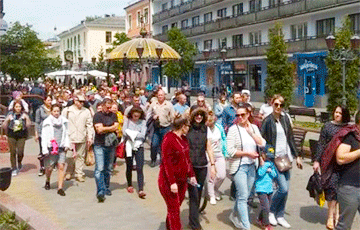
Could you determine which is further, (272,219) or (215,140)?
(215,140)

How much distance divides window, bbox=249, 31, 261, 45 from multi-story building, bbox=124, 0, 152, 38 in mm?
23146

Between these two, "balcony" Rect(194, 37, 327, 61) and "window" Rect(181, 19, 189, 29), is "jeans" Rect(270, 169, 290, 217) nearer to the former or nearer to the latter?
"balcony" Rect(194, 37, 327, 61)

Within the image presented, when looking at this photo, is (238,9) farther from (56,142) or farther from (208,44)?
(56,142)

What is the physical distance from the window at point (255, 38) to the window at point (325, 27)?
7.82 metres

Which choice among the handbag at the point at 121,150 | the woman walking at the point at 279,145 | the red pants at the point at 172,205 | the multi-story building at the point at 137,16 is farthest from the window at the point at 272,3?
the red pants at the point at 172,205

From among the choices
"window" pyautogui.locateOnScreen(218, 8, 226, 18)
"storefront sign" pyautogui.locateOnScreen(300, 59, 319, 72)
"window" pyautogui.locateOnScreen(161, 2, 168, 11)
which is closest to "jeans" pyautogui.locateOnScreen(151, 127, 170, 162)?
"storefront sign" pyautogui.locateOnScreen(300, 59, 319, 72)

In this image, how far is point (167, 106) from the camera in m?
12.6

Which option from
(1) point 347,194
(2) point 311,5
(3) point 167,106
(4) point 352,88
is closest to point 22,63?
(2) point 311,5

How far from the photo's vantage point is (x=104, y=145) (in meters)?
9.52

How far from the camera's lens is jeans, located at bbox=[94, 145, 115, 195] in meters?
9.35

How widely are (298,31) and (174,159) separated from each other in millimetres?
34038

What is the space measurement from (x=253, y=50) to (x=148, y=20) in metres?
26.1

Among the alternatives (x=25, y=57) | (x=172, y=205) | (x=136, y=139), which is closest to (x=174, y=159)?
(x=172, y=205)

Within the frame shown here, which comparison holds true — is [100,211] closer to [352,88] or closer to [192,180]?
[192,180]
